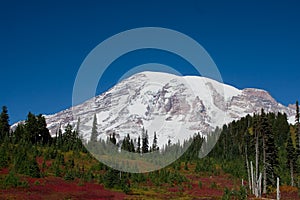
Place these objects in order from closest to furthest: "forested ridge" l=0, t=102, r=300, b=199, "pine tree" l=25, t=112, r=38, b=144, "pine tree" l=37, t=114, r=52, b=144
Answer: "forested ridge" l=0, t=102, r=300, b=199 → "pine tree" l=25, t=112, r=38, b=144 → "pine tree" l=37, t=114, r=52, b=144

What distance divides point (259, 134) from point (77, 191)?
2693 cm

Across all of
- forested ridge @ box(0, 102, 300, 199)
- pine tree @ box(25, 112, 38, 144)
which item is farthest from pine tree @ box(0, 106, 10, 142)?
pine tree @ box(25, 112, 38, 144)

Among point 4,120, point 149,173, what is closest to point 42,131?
point 4,120

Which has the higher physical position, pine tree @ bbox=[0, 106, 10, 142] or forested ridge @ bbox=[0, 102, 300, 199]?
pine tree @ bbox=[0, 106, 10, 142]

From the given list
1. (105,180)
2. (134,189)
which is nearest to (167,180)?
(134,189)

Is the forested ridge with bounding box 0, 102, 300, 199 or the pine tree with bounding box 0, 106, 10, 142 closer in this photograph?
the forested ridge with bounding box 0, 102, 300, 199

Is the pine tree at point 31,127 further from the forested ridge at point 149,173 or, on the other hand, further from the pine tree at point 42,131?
the pine tree at point 42,131

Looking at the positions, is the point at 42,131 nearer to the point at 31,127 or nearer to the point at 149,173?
the point at 31,127

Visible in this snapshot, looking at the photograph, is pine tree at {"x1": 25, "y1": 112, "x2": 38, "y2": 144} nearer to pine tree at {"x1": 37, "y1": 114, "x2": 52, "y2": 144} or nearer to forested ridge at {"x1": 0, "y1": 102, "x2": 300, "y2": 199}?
forested ridge at {"x1": 0, "y1": 102, "x2": 300, "y2": 199}

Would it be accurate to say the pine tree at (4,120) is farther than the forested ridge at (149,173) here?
Yes

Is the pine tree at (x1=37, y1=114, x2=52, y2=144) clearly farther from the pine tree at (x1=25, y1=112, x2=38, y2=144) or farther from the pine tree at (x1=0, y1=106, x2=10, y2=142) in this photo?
the pine tree at (x1=0, y1=106, x2=10, y2=142)

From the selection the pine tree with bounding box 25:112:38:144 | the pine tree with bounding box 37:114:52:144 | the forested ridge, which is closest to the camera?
the forested ridge

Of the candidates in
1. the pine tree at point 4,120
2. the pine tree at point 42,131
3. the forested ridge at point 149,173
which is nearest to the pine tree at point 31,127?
the forested ridge at point 149,173

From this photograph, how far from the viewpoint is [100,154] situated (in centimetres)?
9731
